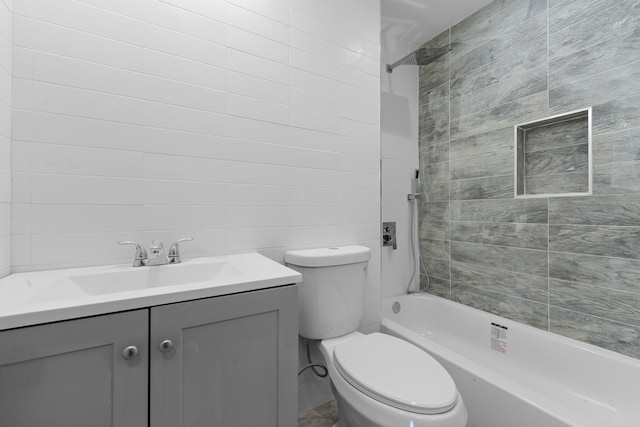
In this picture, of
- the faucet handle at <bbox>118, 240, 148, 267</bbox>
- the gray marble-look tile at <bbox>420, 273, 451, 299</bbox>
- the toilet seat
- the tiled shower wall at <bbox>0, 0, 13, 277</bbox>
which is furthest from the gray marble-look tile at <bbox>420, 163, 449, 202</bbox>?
the tiled shower wall at <bbox>0, 0, 13, 277</bbox>

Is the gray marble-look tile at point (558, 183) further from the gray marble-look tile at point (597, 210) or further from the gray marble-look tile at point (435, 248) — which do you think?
the gray marble-look tile at point (435, 248)

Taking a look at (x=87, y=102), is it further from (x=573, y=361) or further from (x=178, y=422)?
(x=573, y=361)

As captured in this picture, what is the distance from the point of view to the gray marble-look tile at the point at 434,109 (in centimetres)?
210

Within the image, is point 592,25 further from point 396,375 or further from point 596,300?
point 396,375

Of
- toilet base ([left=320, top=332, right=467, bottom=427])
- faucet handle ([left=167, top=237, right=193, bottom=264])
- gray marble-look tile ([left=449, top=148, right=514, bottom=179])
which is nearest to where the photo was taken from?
toilet base ([left=320, top=332, right=467, bottom=427])

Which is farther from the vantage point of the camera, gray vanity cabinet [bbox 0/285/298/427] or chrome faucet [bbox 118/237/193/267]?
chrome faucet [bbox 118/237/193/267]

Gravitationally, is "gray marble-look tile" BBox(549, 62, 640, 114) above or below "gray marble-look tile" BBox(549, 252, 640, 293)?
above

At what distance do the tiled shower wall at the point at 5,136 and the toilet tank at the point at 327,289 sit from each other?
0.94 metres

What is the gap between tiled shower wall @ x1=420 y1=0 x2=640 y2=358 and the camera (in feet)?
4.29

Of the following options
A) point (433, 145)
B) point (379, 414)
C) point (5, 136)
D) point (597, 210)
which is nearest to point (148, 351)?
point (379, 414)

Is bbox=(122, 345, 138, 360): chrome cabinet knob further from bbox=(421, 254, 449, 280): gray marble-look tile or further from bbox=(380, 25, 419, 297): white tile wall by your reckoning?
bbox=(421, 254, 449, 280): gray marble-look tile

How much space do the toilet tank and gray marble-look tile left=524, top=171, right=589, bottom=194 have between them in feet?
3.93

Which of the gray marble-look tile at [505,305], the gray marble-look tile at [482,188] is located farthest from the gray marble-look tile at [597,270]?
the gray marble-look tile at [482,188]

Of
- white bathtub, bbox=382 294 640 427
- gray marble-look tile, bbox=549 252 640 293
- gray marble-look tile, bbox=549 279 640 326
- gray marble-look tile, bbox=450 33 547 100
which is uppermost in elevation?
gray marble-look tile, bbox=450 33 547 100
